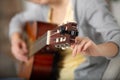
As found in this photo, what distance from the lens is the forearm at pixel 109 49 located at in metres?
0.59

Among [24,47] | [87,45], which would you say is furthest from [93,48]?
[24,47]

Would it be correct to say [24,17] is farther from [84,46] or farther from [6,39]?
[84,46]

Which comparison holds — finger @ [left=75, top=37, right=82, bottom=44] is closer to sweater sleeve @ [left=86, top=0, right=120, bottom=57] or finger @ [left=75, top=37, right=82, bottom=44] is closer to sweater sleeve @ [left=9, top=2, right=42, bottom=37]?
sweater sleeve @ [left=86, top=0, right=120, bottom=57]

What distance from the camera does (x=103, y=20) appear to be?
0.62m

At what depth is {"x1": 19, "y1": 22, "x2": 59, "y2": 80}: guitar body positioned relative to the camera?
0.73 metres

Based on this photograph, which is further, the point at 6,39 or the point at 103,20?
the point at 6,39

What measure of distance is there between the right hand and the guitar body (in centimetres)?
4

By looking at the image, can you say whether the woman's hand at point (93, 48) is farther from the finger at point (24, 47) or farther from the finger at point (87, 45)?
the finger at point (24, 47)

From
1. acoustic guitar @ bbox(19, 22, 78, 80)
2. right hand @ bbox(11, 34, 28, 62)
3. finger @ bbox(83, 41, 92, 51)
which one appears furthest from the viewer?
right hand @ bbox(11, 34, 28, 62)

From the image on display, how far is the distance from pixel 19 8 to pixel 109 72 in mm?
355

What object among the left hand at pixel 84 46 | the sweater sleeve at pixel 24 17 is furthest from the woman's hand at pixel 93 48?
the sweater sleeve at pixel 24 17

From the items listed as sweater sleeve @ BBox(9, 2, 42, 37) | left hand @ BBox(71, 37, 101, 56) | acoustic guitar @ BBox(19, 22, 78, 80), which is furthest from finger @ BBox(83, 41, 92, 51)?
sweater sleeve @ BBox(9, 2, 42, 37)

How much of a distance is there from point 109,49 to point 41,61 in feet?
0.73

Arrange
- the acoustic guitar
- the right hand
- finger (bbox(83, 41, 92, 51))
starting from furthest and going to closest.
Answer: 1. the right hand
2. the acoustic guitar
3. finger (bbox(83, 41, 92, 51))
